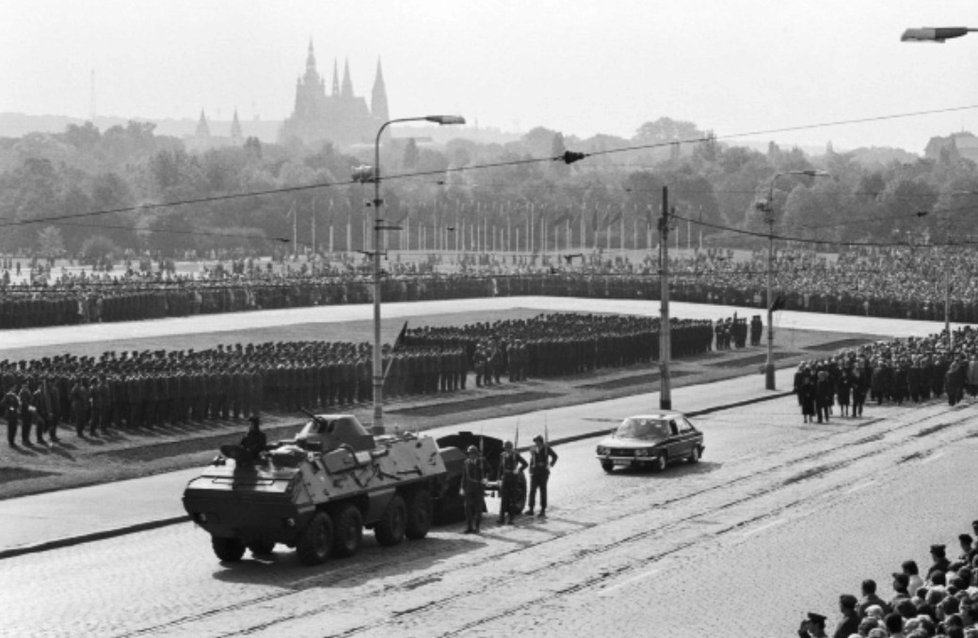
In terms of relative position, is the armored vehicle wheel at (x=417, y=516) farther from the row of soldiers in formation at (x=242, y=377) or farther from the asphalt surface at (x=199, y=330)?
the row of soldiers in formation at (x=242, y=377)

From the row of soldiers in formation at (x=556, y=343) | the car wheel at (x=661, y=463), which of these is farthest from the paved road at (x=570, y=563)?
the row of soldiers in formation at (x=556, y=343)

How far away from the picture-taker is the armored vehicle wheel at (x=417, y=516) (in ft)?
87.5

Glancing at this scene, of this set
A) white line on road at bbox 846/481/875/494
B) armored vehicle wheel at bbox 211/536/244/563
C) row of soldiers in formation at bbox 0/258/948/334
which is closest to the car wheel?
white line on road at bbox 846/481/875/494

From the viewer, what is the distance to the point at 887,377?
170 ft

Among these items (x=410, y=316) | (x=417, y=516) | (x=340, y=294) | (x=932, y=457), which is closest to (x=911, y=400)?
(x=932, y=457)

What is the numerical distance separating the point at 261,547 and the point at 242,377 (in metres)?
17.8

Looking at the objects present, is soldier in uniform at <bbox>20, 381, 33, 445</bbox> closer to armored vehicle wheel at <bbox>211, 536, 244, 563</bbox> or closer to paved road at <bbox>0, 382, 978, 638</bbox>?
paved road at <bbox>0, 382, 978, 638</bbox>

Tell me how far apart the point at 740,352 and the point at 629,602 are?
1995 inches

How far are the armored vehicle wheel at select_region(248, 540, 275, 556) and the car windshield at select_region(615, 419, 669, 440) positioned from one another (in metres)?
11.7

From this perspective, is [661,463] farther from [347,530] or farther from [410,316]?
[410,316]

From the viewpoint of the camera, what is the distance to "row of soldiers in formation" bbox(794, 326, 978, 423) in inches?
1804

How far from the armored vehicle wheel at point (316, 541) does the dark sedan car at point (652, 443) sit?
11.1 meters

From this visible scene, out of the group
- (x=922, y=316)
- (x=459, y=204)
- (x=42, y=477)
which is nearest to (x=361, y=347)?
(x=42, y=477)

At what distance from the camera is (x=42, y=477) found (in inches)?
1272
